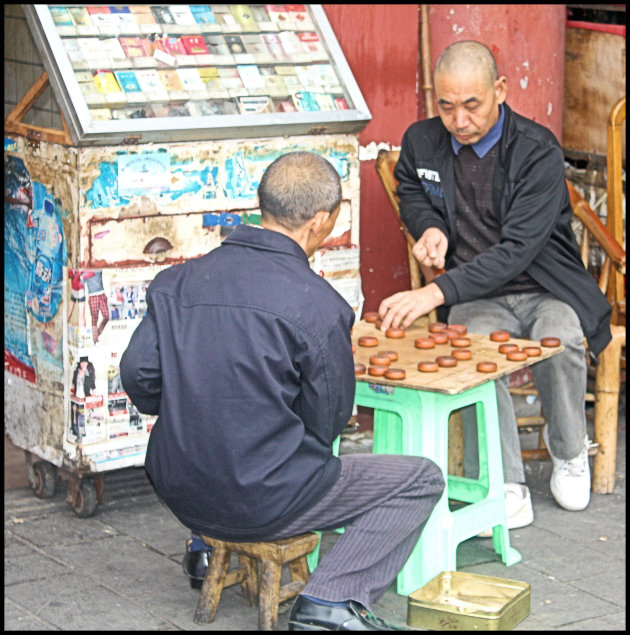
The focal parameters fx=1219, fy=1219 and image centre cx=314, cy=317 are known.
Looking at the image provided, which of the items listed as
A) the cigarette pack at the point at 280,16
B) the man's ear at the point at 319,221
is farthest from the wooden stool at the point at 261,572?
the cigarette pack at the point at 280,16

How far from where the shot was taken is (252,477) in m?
3.01

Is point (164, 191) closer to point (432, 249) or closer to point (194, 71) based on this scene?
point (194, 71)

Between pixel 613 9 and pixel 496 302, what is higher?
pixel 613 9

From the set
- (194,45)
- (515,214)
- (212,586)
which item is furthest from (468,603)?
(194,45)

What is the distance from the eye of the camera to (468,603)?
11.6 ft

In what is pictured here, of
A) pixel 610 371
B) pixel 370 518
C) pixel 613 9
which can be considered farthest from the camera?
pixel 613 9

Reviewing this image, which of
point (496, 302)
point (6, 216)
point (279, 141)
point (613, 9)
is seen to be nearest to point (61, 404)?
point (6, 216)

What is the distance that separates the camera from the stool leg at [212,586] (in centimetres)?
342

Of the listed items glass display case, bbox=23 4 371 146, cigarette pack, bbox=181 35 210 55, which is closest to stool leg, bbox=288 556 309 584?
glass display case, bbox=23 4 371 146

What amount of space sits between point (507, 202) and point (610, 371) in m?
0.82

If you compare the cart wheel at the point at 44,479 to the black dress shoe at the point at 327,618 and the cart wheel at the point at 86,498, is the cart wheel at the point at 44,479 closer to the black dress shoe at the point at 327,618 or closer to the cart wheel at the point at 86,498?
the cart wheel at the point at 86,498

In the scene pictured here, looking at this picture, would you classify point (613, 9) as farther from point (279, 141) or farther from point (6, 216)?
point (6, 216)

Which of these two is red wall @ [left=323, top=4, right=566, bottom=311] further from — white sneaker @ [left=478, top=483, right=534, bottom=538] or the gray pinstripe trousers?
the gray pinstripe trousers

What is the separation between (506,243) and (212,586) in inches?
64.2
